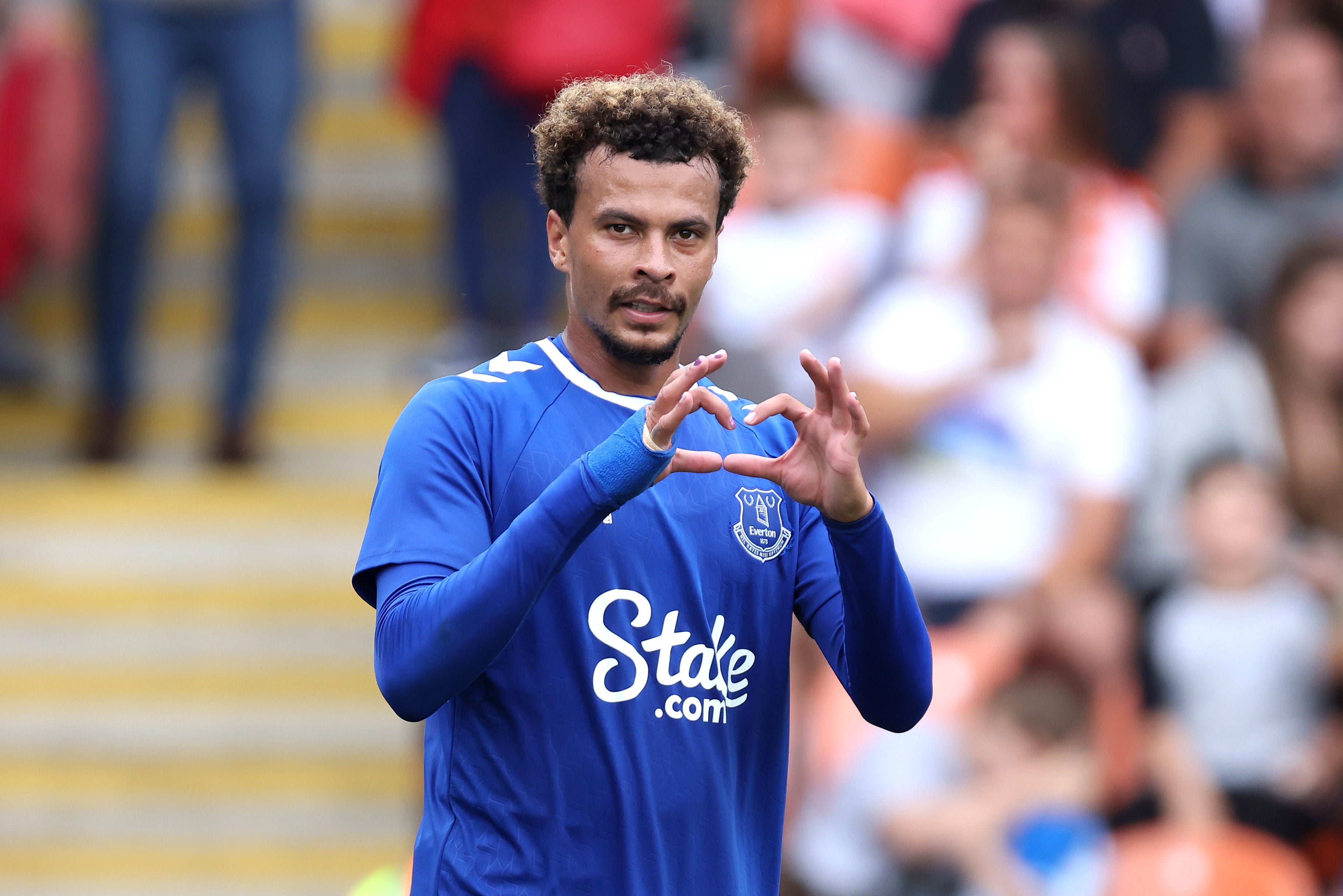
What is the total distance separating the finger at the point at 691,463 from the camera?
205 cm

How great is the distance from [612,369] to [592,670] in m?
0.41

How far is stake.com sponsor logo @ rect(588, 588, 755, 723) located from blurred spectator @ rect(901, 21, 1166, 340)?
3.62 metres

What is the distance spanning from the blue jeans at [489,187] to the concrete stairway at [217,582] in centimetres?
90

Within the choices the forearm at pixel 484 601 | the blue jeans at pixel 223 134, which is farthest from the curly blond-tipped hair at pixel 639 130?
the blue jeans at pixel 223 134

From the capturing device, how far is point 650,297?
2240 millimetres

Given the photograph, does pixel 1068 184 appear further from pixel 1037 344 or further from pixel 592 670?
pixel 592 670

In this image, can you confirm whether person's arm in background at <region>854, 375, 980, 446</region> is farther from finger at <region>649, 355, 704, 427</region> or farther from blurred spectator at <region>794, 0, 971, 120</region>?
finger at <region>649, 355, 704, 427</region>

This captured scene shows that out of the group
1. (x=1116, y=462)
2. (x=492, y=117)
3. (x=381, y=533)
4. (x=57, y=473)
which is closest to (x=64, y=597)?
(x=57, y=473)

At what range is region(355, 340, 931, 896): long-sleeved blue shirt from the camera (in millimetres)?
2160

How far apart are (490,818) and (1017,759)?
138 inches

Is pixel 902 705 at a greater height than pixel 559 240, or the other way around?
pixel 559 240

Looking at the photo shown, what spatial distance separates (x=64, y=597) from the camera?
6523mm

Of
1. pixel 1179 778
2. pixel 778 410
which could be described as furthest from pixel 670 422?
pixel 1179 778

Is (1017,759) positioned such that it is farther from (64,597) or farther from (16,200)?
(16,200)
